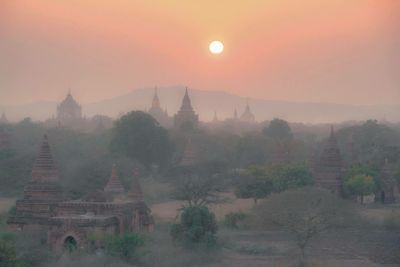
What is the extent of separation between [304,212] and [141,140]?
2756cm

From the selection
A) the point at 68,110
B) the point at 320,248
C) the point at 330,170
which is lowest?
the point at 320,248

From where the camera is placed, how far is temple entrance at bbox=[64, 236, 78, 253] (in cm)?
2492

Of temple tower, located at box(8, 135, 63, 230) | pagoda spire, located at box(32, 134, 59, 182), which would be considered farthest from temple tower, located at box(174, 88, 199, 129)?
temple tower, located at box(8, 135, 63, 230)

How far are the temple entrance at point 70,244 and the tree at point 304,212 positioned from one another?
697 centimetres

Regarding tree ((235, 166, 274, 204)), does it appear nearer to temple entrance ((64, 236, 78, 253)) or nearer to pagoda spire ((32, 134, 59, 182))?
pagoda spire ((32, 134, 59, 182))

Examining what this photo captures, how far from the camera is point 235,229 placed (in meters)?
30.9

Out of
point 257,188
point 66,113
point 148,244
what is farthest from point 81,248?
point 66,113

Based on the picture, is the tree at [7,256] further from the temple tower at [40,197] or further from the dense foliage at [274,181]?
the dense foliage at [274,181]

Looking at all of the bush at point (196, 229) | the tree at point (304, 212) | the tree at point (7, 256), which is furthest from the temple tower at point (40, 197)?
the tree at point (304, 212)

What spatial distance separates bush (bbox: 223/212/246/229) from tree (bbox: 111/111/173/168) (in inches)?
842

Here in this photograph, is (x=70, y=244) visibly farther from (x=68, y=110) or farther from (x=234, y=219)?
(x=68, y=110)

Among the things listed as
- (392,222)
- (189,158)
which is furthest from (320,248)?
(189,158)

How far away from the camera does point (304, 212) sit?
26.5 meters

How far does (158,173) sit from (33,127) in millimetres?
28044
